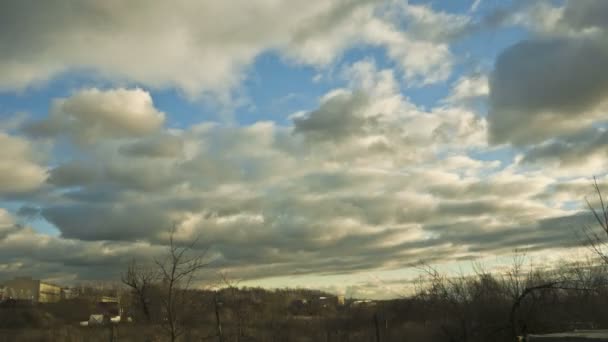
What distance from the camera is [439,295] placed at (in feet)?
88.5

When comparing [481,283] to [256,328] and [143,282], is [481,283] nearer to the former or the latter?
[256,328]

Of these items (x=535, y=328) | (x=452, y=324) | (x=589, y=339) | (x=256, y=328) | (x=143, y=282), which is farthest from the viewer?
(x=256, y=328)

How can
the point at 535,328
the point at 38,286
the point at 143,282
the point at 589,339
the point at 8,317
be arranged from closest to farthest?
the point at 589,339 < the point at 143,282 < the point at 535,328 < the point at 8,317 < the point at 38,286

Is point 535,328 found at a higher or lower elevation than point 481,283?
lower

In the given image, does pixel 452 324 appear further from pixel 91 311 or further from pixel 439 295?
pixel 91 311

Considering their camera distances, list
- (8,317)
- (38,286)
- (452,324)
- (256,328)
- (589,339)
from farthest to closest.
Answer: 1. (38,286)
2. (8,317)
3. (256,328)
4. (452,324)
5. (589,339)

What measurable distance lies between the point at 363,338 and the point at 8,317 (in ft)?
182

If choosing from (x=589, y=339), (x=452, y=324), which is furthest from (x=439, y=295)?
(x=589, y=339)

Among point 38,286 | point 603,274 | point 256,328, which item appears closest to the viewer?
point 603,274

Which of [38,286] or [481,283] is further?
[38,286]

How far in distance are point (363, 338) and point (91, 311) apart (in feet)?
211

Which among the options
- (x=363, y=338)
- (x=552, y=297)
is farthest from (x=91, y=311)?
(x=552, y=297)

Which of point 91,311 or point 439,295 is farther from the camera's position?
point 91,311

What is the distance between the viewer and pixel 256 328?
31156mm
